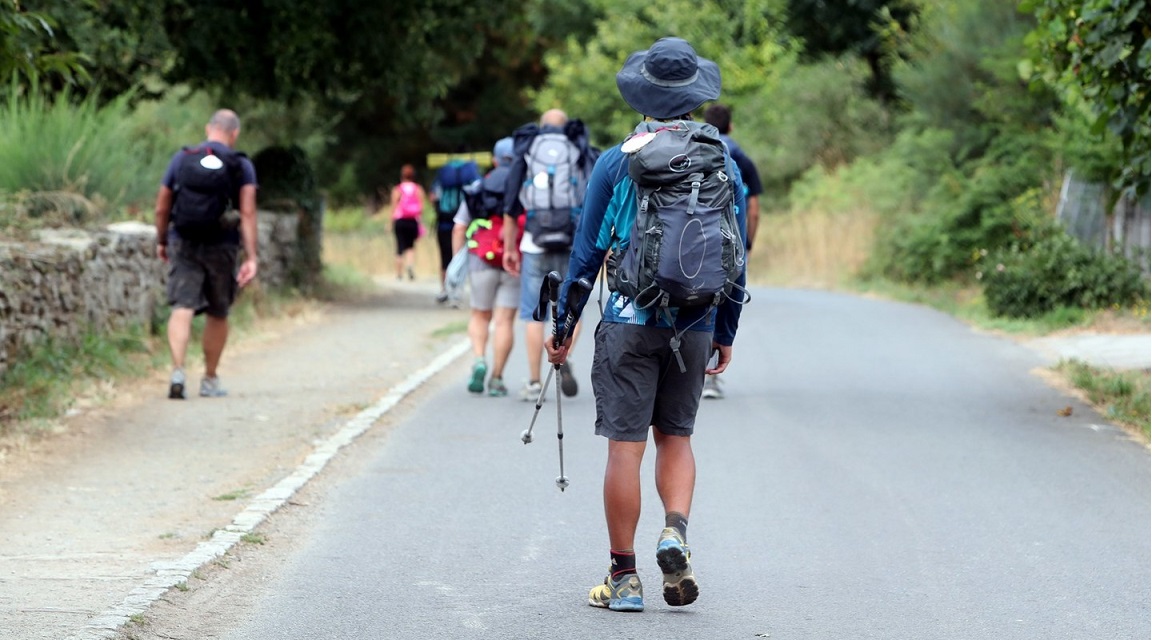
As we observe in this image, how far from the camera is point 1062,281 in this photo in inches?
695

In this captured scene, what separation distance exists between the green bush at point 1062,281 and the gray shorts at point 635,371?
41.2 ft

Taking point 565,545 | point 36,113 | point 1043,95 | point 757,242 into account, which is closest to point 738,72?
point 757,242

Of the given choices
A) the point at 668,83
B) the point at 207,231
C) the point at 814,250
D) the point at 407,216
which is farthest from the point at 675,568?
the point at 814,250

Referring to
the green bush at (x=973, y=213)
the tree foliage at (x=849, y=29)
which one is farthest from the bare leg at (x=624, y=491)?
Result: the tree foliage at (x=849, y=29)

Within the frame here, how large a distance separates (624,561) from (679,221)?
1189mm

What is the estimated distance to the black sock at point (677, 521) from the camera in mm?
5633

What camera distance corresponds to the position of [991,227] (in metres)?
22.7

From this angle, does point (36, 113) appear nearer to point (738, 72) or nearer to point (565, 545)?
point (565, 545)

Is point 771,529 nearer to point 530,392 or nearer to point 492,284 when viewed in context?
point 530,392

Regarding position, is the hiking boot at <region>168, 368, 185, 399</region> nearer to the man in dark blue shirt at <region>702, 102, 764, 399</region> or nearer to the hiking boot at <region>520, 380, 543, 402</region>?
the hiking boot at <region>520, 380, 543, 402</region>

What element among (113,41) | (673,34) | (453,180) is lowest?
(453,180)

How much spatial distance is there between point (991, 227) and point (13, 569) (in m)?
18.3

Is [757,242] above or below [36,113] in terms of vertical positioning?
below

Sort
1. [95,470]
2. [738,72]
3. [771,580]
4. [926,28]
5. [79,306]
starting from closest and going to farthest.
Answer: [771,580]
[95,470]
[79,306]
[926,28]
[738,72]
